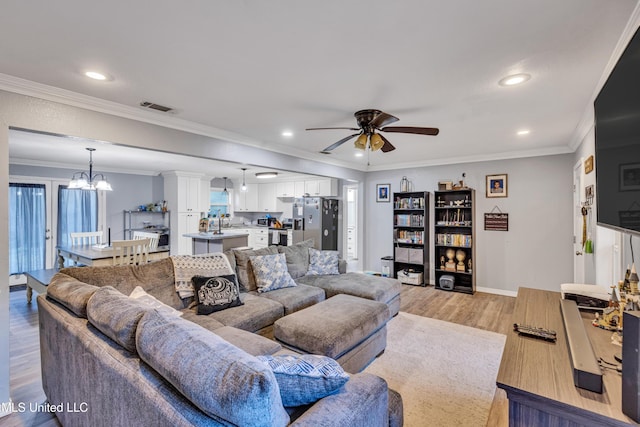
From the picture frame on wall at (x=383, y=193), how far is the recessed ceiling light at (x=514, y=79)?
12.9ft

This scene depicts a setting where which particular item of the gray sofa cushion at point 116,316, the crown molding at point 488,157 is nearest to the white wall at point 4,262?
the gray sofa cushion at point 116,316

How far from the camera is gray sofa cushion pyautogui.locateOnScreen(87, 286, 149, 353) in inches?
53.2

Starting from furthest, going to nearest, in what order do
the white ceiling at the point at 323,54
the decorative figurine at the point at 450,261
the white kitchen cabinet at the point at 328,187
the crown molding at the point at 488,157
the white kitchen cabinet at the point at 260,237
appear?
the white kitchen cabinet at the point at 260,237
the white kitchen cabinet at the point at 328,187
the decorative figurine at the point at 450,261
the crown molding at the point at 488,157
the white ceiling at the point at 323,54

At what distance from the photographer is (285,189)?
26.9ft

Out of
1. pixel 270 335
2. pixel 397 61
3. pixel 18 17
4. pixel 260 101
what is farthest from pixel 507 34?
pixel 270 335

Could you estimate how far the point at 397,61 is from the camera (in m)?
1.99

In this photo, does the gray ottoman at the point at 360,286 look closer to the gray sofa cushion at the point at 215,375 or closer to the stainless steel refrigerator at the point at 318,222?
the gray sofa cushion at the point at 215,375

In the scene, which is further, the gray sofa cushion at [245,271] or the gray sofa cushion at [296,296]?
the gray sofa cushion at [245,271]

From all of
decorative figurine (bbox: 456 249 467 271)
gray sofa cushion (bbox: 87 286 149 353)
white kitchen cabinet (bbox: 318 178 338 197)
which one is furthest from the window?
gray sofa cushion (bbox: 87 286 149 353)

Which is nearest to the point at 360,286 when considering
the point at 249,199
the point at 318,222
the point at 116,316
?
the point at 116,316

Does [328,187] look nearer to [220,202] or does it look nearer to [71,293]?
[220,202]

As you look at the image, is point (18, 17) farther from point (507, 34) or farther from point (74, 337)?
point (507, 34)

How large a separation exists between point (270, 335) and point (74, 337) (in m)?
1.50

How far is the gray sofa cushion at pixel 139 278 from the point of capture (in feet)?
7.99
